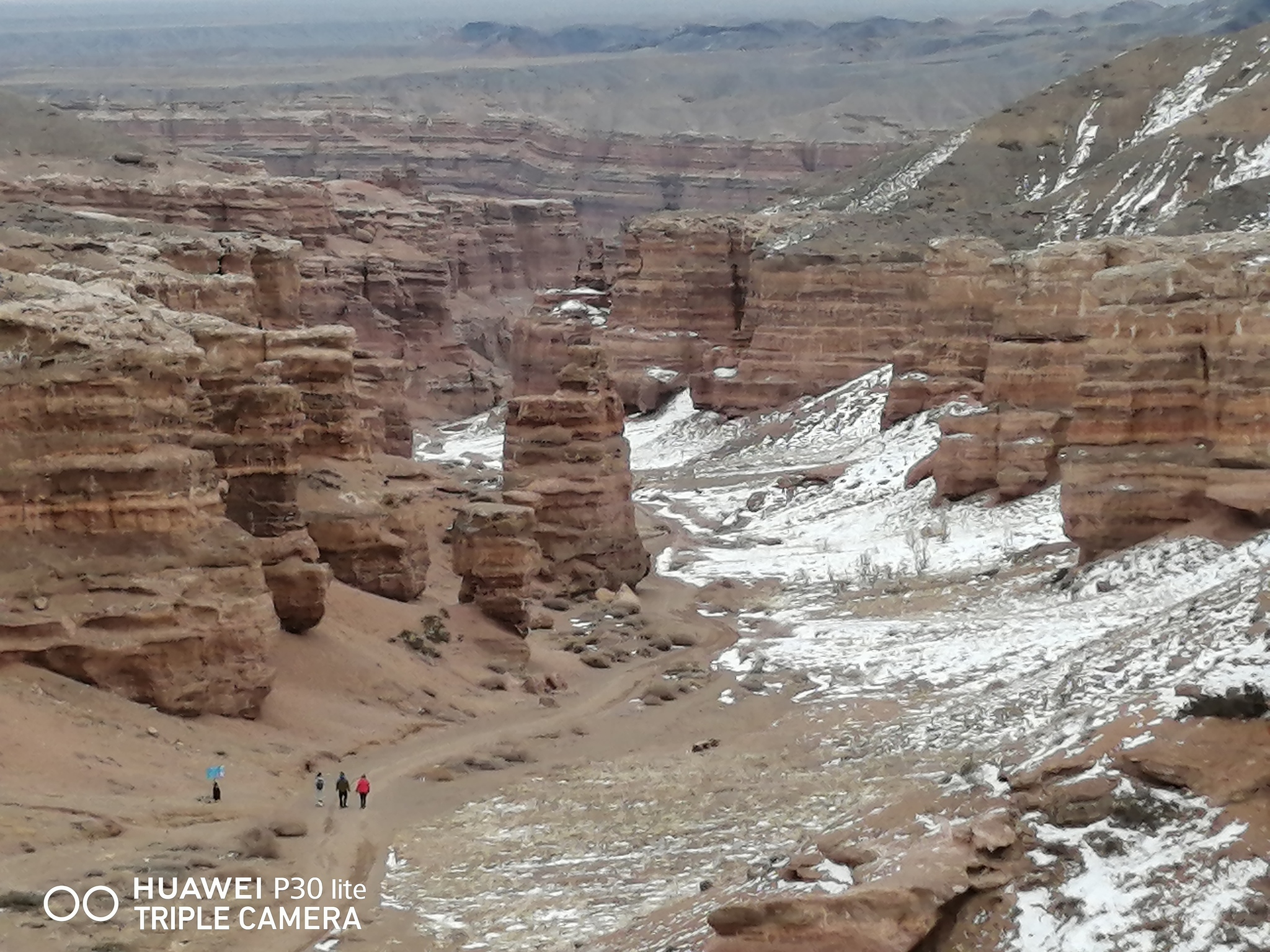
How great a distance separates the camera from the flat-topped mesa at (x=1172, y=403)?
31828 mm

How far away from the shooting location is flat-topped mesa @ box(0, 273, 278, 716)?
24.3 metres

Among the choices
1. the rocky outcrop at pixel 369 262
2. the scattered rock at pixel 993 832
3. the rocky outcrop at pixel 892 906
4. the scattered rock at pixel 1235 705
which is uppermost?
the scattered rock at pixel 1235 705

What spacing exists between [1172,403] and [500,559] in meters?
10.9

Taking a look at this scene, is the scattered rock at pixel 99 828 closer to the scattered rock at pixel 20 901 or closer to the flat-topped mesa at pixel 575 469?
the scattered rock at pixel 20 901

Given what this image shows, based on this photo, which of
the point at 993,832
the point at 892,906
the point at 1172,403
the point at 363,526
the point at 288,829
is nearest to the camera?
the point at 892,906

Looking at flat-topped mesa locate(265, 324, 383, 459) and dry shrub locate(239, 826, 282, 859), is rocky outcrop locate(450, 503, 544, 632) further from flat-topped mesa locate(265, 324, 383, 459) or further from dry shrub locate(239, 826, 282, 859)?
dry shrub locate(239, 826, 282, 859)

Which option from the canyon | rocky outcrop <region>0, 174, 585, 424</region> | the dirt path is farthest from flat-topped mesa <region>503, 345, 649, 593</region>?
rocky outcrop <region>0, 174, 585, 424</region>

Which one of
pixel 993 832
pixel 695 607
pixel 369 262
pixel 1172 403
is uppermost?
pixel 993 832

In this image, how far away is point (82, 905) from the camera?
709 inches

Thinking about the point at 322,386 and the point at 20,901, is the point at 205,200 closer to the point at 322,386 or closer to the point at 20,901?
the point at 322,386

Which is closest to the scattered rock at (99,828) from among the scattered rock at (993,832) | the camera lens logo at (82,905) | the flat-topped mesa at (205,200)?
the camera lens logo at (82,905)

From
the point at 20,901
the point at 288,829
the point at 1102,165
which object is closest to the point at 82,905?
the point at 20,901

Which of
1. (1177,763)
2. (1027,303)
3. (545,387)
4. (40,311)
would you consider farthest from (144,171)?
(1177,763)

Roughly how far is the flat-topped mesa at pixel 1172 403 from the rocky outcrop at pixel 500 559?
8716 mm
